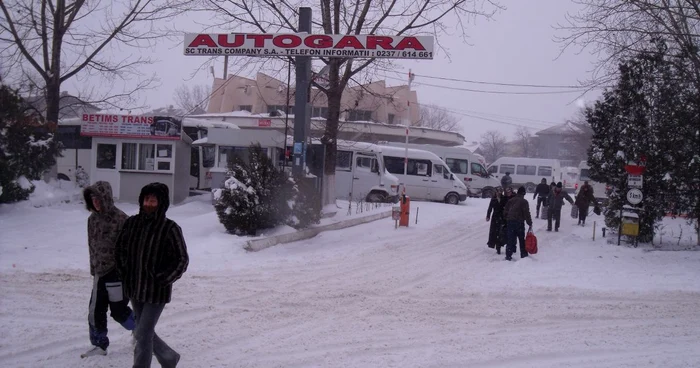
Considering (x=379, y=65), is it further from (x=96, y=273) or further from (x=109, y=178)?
(x=96, y=273)

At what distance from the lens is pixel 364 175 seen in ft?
86.3

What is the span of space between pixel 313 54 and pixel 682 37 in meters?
9.04

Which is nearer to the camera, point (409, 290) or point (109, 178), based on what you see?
point (409, 290)

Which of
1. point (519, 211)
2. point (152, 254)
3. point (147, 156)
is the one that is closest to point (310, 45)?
point (519, 211)

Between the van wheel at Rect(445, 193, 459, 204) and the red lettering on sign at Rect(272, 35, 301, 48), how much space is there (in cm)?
1384

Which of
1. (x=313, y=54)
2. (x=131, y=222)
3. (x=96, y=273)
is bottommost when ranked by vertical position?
(x=96, y=273)

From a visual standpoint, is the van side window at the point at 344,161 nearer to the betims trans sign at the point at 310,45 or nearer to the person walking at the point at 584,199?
the person walking at the point at 584,199

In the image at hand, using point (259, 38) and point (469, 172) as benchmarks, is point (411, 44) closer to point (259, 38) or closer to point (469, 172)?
point (259, 38)

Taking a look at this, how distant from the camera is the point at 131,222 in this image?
16.9 feet

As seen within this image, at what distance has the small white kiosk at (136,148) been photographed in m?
20.8

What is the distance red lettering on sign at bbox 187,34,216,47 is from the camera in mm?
16859

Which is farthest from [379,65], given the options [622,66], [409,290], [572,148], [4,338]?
[572,148]

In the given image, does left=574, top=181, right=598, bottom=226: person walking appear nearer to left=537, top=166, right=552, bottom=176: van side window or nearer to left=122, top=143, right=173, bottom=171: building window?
left=122, top=143, right=173, bottom=171: building window

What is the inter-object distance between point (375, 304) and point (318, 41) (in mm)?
9250
